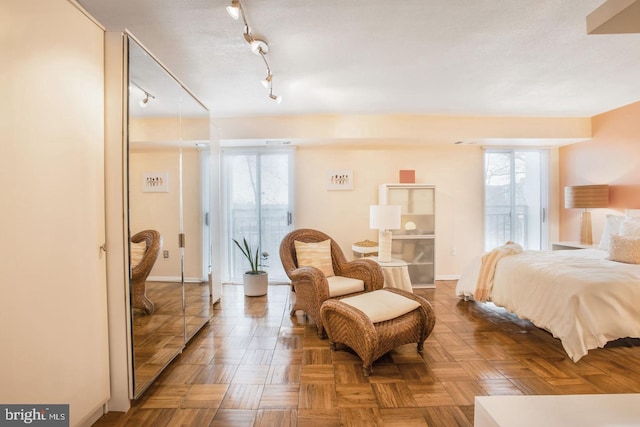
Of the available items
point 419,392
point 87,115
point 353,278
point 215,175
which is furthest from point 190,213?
point 419,392

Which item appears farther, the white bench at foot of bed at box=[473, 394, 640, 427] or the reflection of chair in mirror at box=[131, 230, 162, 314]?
the reflection of chair in mirror at box=[131, 230, 162, 314]

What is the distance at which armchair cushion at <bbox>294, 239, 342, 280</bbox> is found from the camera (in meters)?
3.19

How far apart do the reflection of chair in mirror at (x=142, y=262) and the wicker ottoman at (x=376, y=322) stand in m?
1.32

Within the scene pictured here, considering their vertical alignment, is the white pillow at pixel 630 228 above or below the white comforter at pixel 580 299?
above

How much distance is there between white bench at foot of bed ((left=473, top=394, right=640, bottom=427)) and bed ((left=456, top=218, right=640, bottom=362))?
165 cm

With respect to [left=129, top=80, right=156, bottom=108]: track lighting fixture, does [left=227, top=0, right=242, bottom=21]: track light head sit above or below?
above

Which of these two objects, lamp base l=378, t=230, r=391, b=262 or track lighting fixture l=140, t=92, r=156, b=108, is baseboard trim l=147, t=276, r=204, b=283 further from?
lamp base l=378, t=230, r=391, b=262

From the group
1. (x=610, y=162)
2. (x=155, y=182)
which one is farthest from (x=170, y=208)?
(x=610, y=162)

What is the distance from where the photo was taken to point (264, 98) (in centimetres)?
353

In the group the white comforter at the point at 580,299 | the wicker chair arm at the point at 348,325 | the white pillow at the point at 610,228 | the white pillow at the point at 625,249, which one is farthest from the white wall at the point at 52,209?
the white pillow at the point at 610,228

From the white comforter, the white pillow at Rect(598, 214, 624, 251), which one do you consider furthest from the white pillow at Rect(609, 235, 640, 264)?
the white pillow at Rect(598, 214, 624, 251)

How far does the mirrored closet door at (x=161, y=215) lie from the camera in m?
1.82

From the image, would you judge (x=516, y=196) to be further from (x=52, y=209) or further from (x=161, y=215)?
(x=52, y=209)

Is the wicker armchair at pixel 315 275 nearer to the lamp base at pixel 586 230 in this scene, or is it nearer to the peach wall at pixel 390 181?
the peach wall at pixel 390 181
